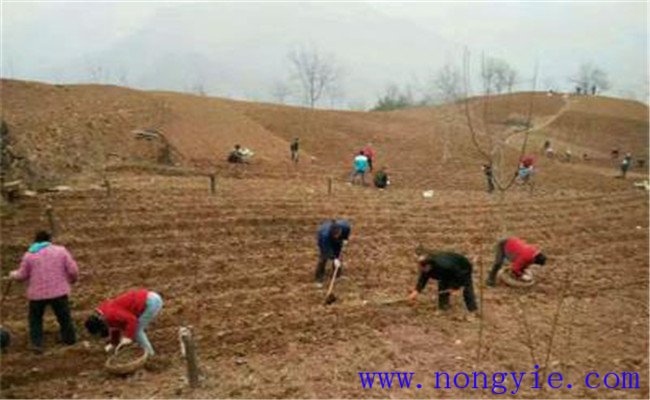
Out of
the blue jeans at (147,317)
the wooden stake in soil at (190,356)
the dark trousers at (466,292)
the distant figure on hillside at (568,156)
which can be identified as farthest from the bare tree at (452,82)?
the wooden stake in soil at (190,356)


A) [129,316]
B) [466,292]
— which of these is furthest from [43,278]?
[466,292]

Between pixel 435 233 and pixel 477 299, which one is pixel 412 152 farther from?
pixel 477 299

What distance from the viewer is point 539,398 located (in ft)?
22.4

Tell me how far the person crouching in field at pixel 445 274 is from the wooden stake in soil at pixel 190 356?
332cm

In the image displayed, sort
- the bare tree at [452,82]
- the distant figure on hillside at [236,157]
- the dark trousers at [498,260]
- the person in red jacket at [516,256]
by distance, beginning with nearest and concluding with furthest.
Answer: the person in red jacket at [516,256] → the dark trousers at [498,260] → the bare tree at [452,82] → the distant figure on hillside at [236,157]

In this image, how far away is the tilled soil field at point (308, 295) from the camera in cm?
721

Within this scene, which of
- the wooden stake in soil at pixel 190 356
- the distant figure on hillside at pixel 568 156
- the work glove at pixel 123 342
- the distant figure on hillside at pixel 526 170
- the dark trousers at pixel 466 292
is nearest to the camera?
the wooden stake in soil at pixel 190 356

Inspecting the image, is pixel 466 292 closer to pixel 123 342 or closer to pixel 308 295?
pixel 308 295

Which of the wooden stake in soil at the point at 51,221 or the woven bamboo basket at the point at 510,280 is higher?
the wooden stake in soil at the point at 51,221

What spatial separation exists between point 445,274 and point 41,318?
5.30m

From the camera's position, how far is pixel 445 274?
902 centimetres

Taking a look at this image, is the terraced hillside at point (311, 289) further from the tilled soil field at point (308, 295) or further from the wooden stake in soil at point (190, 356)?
the wooden stake in soil at point (190, 356)

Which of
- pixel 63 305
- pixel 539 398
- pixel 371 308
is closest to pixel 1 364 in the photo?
pixel 63 305

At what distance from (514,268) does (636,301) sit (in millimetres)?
1969
